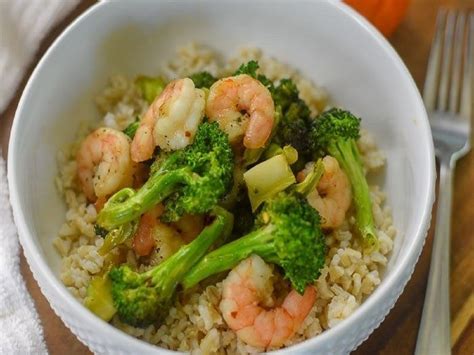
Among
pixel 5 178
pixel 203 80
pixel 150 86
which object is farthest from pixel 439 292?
pixel 5 178

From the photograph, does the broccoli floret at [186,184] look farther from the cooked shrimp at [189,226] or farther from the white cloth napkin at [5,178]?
the white cloth napkin at [5,178]

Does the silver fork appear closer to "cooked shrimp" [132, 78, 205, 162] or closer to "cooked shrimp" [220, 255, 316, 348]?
"cooked shrimp" [220, 255, 316, 348]

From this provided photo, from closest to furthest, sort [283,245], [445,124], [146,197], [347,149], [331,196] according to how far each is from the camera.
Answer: [283,245]
[146,197]
[331,196]
[347,149]
[445,124]

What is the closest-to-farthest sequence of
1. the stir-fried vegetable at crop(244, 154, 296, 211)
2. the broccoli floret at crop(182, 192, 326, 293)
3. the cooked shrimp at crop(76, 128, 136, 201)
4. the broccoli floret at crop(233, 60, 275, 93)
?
the broccoli floret at crop(182, 192, 326, 293)
the stir-fried vegetable at crop(244, 154, 296, 211)
the cooked shrimp at crop(76, 128, 136, 201)
the broccoli floret at crop(233, 60, 275, 93)

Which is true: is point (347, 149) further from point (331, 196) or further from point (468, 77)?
point (468, 77)

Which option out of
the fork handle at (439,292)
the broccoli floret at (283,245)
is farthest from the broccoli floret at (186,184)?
the fork handle at (439,292)

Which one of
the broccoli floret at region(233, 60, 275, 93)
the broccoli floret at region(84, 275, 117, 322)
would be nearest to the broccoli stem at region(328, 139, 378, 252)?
the broccoli floret at region(233, 60, 275, 93)
